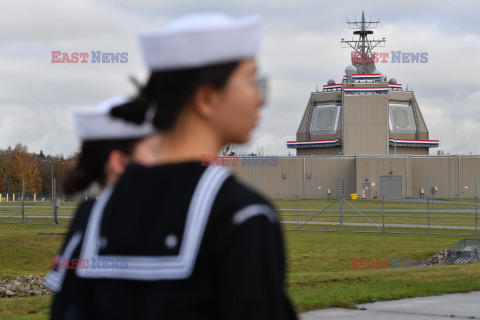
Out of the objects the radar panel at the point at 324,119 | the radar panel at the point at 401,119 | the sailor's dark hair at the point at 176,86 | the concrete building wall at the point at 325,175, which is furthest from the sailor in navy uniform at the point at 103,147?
the radar panel at the point at 401,119

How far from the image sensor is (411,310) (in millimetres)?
8844

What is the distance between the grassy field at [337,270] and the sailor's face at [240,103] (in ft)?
23.8

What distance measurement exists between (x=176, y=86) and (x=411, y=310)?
7.53 metres

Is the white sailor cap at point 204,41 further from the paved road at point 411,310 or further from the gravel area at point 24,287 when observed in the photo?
the gravel area at point 24,287

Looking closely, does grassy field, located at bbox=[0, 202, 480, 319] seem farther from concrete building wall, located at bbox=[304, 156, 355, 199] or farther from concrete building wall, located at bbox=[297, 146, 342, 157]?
concrete building wall, located at bbox=[297, 146, 342, 157]

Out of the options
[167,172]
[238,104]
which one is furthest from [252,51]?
[167,172]

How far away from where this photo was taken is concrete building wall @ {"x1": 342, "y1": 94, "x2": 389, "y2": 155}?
76688 mm

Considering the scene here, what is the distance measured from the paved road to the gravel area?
5815mm

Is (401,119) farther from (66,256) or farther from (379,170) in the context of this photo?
(66,256)

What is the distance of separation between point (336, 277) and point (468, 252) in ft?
21.9

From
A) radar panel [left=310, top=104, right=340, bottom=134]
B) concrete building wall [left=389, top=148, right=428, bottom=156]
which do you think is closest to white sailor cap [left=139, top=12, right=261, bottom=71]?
radar panel [left=310, top=104, right=340, bottom=134]

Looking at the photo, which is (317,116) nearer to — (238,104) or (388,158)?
(388,158)

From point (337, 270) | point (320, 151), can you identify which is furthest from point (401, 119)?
point (337, 270)

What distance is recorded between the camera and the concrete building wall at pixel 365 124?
7669cm
